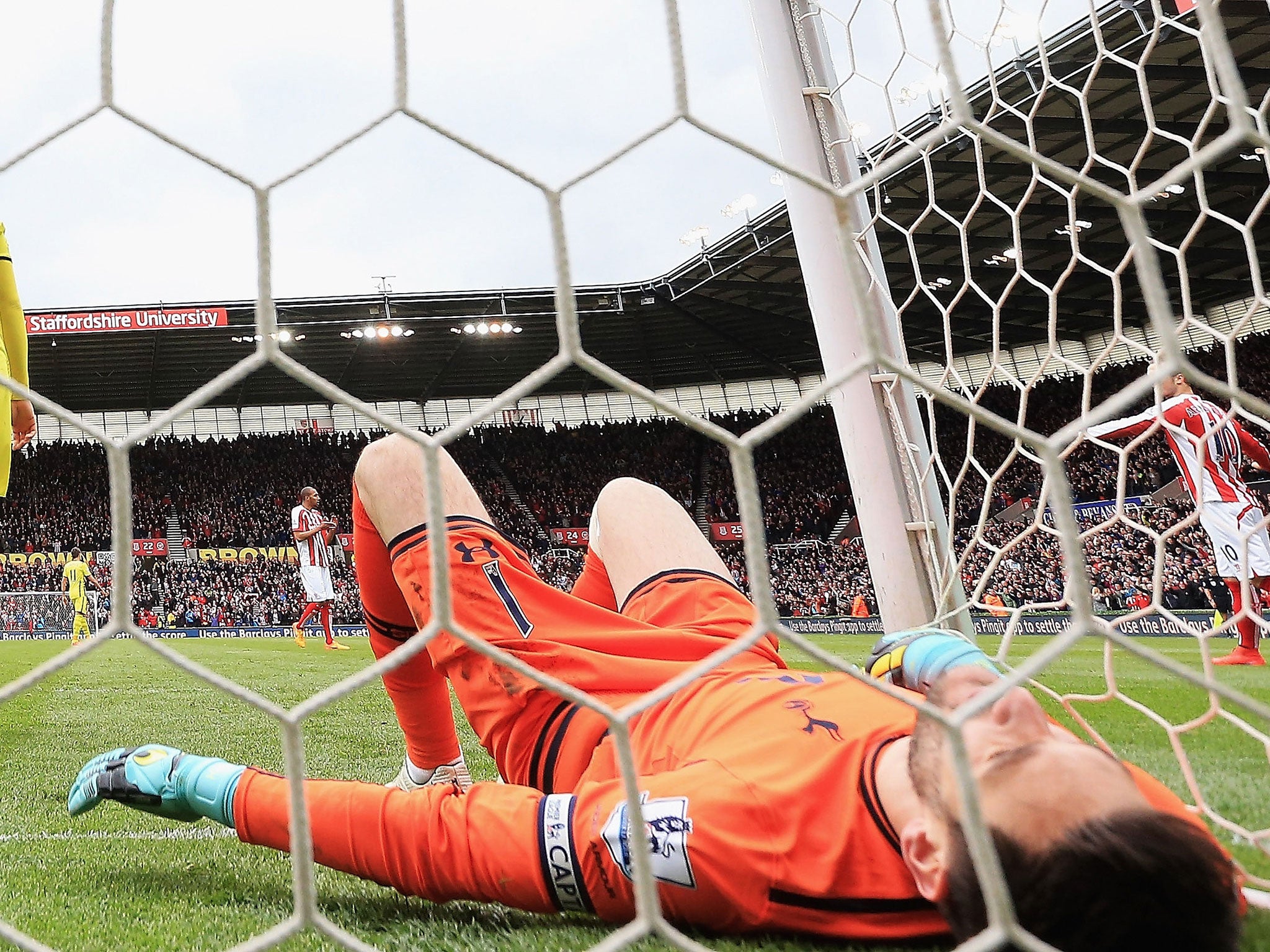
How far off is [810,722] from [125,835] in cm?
85

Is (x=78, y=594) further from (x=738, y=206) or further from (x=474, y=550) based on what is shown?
(x=474, y=550)

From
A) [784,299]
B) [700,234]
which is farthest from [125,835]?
[784,299]

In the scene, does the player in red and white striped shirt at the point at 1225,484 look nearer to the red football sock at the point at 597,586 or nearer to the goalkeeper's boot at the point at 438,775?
the red football sock at the point at 597,586

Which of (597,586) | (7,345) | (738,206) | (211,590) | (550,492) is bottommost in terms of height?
(597,586)

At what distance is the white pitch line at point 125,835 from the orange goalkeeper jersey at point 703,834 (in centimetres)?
30

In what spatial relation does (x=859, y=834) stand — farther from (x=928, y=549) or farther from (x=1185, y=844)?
(x=928, y=549)

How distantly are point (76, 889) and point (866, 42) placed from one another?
4.94 ft

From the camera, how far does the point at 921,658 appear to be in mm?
921

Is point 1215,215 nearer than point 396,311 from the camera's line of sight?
Yes

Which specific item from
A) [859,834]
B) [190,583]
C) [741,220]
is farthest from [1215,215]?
[190,583]

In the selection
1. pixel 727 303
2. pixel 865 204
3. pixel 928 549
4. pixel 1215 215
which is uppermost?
pixel 727 303

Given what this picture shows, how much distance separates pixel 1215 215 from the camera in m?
0.93

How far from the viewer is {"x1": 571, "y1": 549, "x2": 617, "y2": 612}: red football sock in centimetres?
128

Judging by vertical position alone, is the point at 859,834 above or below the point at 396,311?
below
